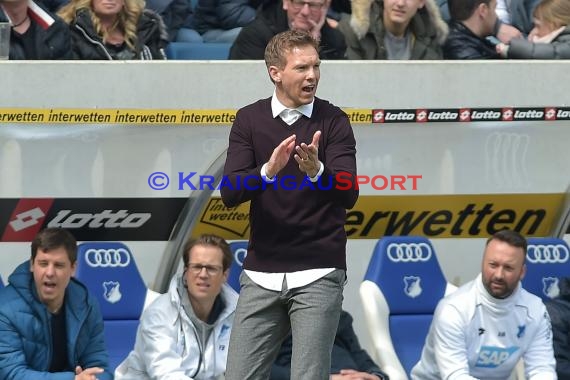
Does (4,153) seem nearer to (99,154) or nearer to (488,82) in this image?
(99,154)

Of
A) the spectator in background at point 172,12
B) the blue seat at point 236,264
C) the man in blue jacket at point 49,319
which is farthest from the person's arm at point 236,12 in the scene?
the man in blue jacket at point 49,319

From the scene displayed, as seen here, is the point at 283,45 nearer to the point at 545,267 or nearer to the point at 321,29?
the point at 321,29

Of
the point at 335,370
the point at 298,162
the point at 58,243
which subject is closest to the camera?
the point at 298,162

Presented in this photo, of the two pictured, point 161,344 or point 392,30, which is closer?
point 161,344

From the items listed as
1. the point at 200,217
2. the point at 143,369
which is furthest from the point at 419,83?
the point at 143,369

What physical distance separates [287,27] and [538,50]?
142 centimetres

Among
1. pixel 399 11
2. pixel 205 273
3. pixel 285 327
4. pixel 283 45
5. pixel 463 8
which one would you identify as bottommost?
pixel 285 327

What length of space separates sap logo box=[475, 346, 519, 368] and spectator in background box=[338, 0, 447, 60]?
185cm

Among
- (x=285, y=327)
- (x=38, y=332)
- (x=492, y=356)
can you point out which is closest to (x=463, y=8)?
(x=492, y=356)

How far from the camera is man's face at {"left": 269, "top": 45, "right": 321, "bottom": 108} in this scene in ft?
15.1

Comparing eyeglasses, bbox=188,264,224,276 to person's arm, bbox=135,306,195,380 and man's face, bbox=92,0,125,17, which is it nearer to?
person's arm, bbox=135,306,195,380

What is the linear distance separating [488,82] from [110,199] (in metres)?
2.09

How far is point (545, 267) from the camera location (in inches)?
293

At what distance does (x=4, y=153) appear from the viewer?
7.00 m
